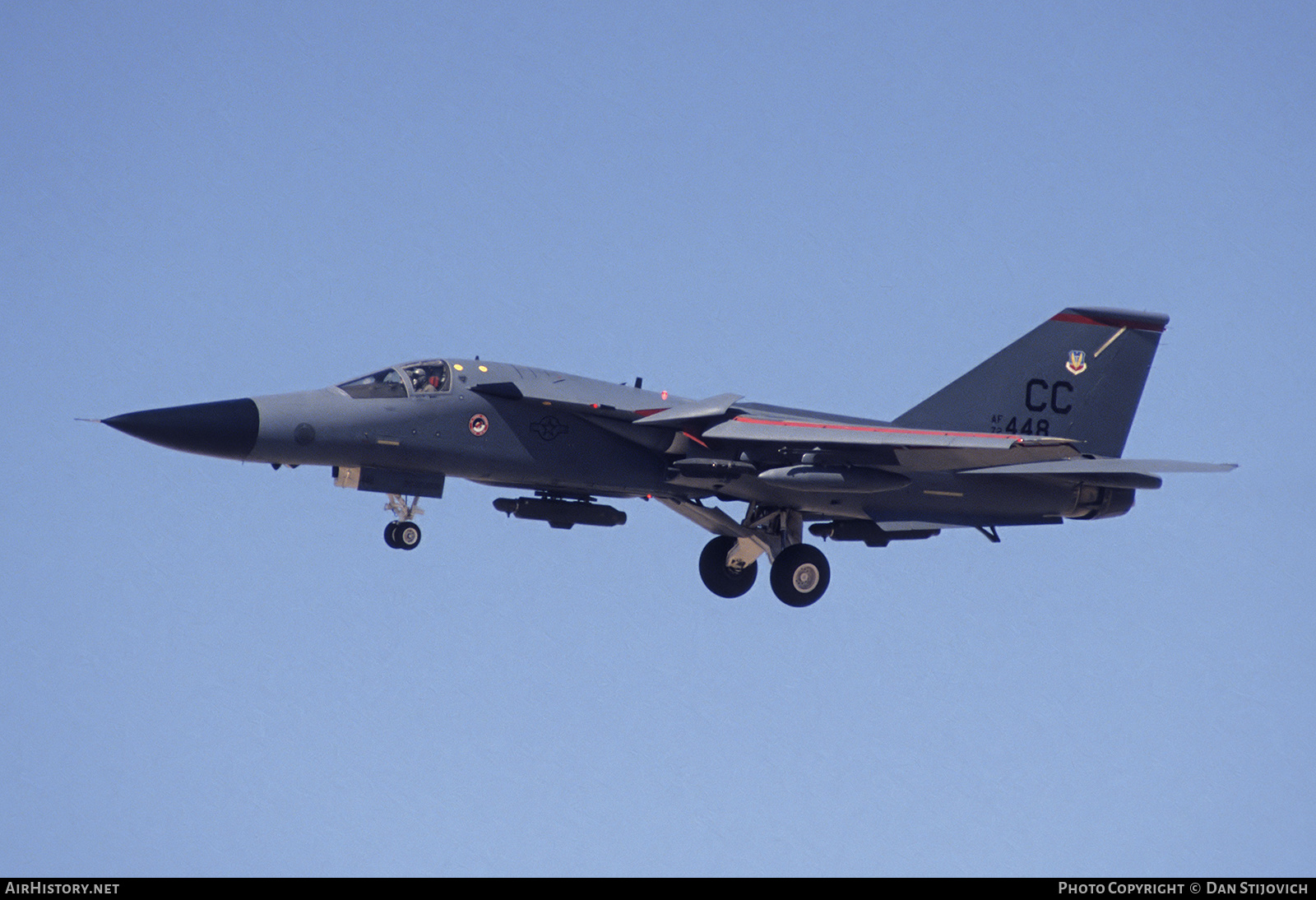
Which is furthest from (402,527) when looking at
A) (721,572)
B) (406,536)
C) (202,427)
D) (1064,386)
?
(1064,386)

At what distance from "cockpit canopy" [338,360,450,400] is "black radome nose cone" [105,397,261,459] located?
132cm

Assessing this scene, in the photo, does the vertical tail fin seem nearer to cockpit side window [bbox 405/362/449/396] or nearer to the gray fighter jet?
the gray fighter jet

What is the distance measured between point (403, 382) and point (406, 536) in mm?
1892

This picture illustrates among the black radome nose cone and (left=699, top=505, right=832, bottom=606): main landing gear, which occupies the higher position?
the black radome nose cone

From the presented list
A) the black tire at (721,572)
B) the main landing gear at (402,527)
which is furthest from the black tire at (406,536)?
the black tire at (721,572)

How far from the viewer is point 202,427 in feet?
61.8

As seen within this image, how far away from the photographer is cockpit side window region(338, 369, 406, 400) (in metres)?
19.6

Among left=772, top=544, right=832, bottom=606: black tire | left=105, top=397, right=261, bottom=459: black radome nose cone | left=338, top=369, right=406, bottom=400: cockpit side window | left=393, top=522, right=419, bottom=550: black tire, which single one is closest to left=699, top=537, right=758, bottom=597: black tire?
left=772, top=544, right=832, bottom=606: black tire

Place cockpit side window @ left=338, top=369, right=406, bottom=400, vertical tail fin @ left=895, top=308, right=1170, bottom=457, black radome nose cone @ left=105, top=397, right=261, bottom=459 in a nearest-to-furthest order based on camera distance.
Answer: black radome nose cone @ left=105, top=397, right=261, bottom=459, cockpit side window @ left=338, top=369, right=406, bottom=400, vertical tail fin @ left=895, top=308, right=1170, bottom=457

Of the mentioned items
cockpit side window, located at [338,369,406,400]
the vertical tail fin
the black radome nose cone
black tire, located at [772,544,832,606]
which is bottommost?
black tire, located at [772,544,832,606]
